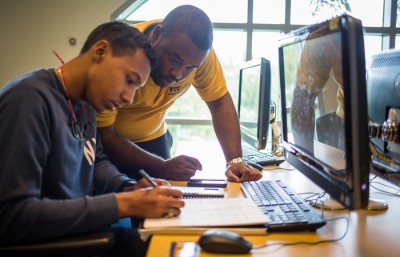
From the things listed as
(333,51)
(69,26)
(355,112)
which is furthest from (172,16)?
(69,26)

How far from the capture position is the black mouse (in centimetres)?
75

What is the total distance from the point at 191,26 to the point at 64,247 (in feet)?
2.66

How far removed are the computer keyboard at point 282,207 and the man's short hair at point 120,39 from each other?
505 millimetres

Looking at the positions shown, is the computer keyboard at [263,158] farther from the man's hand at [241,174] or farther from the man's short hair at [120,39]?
the man's short hair at [120,39]

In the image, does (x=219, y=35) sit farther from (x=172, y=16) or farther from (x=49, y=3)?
(x=172, y=16)

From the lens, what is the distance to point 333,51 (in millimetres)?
845

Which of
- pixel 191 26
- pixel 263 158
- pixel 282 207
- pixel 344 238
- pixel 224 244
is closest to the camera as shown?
pixel 224 244

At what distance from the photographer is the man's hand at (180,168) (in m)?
1.35

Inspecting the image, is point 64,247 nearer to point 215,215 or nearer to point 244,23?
point 215,215

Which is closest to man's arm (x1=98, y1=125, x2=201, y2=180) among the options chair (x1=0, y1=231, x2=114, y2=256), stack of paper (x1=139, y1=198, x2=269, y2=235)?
stack of paper (x1=139, y1=198, x2=269, y2=235)

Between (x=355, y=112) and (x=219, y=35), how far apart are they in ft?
11.0

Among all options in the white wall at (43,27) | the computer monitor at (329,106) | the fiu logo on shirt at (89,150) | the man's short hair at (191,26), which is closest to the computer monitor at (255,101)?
the computer monitor at (329,106)

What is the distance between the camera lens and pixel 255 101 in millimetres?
1866

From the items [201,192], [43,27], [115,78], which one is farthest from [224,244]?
[43,27]
